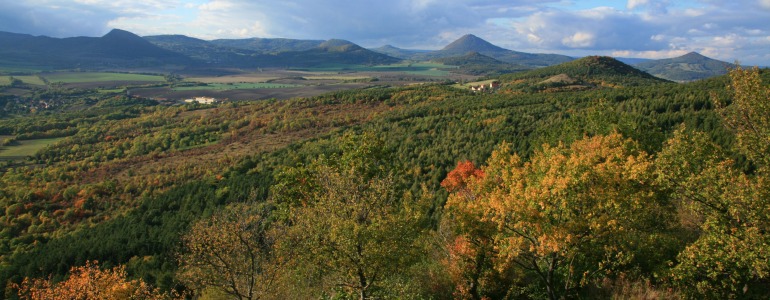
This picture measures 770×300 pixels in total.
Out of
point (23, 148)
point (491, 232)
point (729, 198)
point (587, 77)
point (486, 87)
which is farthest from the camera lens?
point (486, 87)

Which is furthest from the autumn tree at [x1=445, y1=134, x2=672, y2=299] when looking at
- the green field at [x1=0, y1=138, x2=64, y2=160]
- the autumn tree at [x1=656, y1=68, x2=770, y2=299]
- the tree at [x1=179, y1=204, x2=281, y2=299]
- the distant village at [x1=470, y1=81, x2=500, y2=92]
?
the distant village at [x1=470, y1=81, x2=500, y2=92]

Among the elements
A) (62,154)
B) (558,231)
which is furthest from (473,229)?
(62,154)

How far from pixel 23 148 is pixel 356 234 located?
5801 inches

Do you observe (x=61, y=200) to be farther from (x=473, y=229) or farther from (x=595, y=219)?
(x=595, y=219)

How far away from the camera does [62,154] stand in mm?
114125

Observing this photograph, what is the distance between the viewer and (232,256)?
2106 cm

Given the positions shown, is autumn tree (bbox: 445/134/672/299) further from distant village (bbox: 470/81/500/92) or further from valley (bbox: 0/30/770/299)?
distant village (bbox: 470/81/500/92)

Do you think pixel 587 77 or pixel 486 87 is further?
pixel 486 87

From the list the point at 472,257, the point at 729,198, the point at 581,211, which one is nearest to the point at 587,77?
the point at 472,257

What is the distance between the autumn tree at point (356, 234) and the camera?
1742 centimetres

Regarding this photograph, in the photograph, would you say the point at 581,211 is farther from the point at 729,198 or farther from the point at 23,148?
the point at 23,148

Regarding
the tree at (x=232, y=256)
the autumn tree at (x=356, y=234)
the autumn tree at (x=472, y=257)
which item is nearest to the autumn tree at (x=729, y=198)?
the autumn tree at (x=472, y=257)

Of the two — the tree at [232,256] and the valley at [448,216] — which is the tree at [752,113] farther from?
the tree at [232,256]

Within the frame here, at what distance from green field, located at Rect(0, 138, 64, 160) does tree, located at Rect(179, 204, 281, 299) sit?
12764 cm
